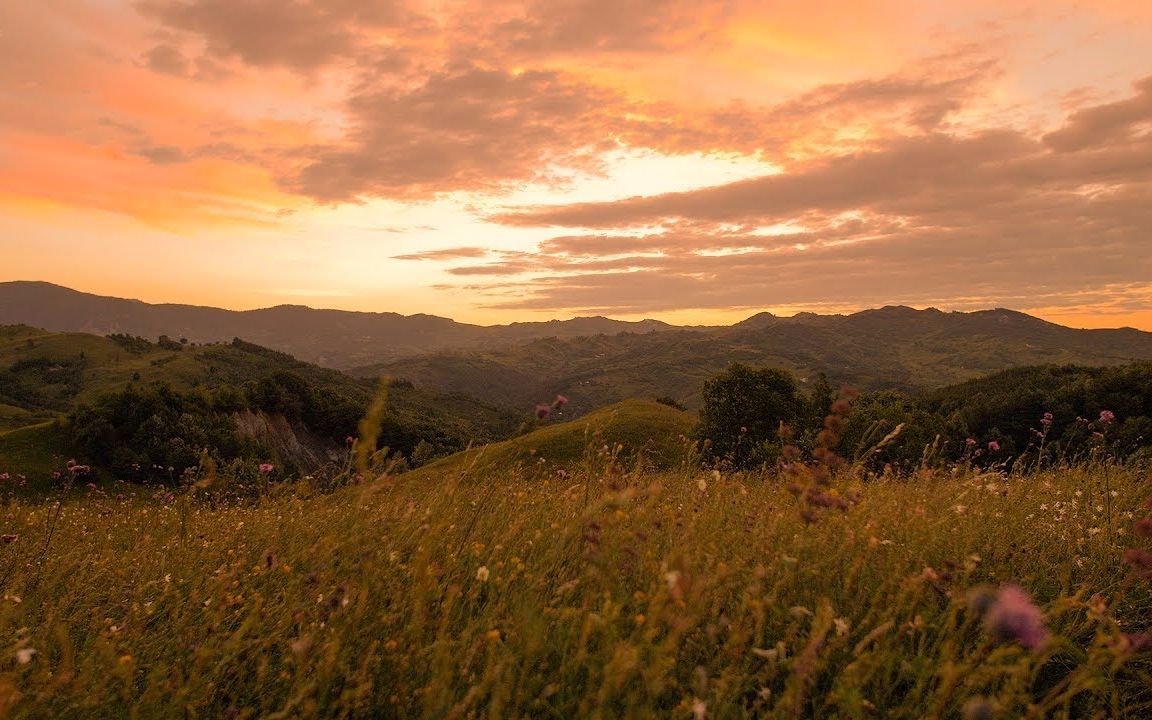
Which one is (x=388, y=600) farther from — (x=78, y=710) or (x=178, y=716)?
(x=78, y=710)

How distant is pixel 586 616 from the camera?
12.0 ft

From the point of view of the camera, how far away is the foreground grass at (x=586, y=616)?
9.66 feet

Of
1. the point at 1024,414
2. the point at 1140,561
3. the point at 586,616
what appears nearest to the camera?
the point at 1140,561

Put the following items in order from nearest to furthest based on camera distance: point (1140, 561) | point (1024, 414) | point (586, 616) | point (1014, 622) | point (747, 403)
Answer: point (1014, 622), point (1140, 561), point (586, 616), point (747, 403), point (1024, 414)

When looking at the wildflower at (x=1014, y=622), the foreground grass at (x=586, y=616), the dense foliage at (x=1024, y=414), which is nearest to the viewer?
the wildflower at (x=1014, y=622)

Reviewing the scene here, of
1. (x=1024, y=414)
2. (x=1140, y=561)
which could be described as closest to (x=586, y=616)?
(x=1140, y=561)

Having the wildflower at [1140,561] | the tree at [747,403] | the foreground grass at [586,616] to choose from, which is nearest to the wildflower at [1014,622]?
the foreground grass at [586,616]

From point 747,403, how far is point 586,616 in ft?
182

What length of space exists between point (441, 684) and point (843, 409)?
3.22 m

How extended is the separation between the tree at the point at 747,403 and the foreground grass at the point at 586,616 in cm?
5011

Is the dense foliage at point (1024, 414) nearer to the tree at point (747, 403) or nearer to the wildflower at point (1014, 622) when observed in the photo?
the tree at point (747, 403)

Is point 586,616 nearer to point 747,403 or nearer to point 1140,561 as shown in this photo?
point 1140,561

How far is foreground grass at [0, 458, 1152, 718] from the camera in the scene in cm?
295

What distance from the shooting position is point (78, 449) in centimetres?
5712
